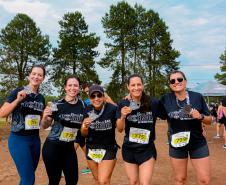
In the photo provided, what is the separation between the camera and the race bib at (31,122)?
16.6ft

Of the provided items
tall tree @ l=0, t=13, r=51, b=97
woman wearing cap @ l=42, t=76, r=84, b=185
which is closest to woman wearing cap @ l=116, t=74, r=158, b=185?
woman wearing cap @ l=42, t=76, r=84, b=185

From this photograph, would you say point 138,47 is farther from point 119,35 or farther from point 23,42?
point 23,42

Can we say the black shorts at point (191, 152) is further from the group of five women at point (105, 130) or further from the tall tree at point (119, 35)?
the tall tree at point (119, 35)

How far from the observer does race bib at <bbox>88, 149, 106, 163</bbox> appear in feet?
16.8

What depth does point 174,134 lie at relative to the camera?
5062 millimetres

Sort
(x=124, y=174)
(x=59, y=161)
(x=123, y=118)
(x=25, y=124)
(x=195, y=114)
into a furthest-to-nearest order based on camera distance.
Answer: (x=124, y=174), (x=59, y=161), (x=25, y=124), (x=123, y=118), (x=195, y=114)

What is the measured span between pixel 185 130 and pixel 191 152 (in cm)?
32

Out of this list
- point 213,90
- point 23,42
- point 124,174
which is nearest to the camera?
point 124,174

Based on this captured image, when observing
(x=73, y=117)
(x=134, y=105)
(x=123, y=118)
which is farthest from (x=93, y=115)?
(x=134, y=105)

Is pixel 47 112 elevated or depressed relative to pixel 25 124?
elevated

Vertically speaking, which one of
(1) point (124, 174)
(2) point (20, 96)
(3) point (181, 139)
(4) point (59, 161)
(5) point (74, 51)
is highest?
(5) point (74, 51)

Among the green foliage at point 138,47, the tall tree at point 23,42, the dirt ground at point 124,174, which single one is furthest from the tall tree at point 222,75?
the dirt ground at point 124,174

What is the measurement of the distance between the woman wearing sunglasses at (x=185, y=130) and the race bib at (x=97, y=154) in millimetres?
931

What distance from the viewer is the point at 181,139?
→ 16.4 feet
